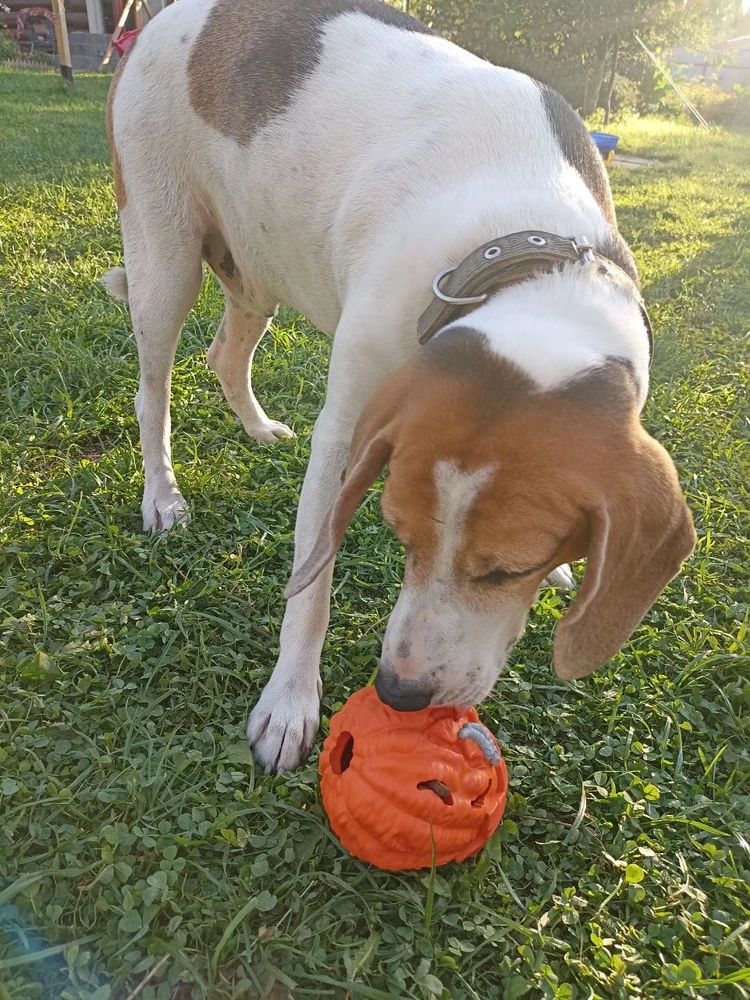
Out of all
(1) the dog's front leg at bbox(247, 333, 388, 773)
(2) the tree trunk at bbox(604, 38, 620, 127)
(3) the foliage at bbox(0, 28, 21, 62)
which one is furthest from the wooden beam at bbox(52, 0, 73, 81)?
(1) the dog's front leg at bbox(247, 333, 388, 773)

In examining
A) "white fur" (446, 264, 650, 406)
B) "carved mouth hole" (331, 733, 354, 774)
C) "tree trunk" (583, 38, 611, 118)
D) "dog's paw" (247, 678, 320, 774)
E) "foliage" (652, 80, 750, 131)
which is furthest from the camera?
"foliage" (652, 80, 750, 131)

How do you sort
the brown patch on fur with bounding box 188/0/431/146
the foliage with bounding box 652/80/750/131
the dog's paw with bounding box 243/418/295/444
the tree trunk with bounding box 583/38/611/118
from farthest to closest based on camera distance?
the foliage with bounding box 652/80/750/131
the tree trunk with bounding box 583/38/611/118
the dog's paw with bounding box 243/418/295/444
the brown patch on fur with bounding box 188/0/431/146

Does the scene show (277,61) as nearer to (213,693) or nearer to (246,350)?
(246,350)

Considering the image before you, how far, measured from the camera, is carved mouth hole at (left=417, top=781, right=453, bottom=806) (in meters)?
2.20

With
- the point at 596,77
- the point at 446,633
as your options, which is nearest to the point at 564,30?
the point at 596,77

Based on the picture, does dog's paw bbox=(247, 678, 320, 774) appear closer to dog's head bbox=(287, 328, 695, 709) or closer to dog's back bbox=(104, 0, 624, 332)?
dog's head bbox=(287, 328, 695, 709)

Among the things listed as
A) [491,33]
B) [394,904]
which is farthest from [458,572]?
[491,33]

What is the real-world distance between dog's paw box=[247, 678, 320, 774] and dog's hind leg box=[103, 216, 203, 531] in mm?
1176

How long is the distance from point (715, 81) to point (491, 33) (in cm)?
2490

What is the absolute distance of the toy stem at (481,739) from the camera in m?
2.32

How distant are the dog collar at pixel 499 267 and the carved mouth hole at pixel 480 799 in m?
1.31

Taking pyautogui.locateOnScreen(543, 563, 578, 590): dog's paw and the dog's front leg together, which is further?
pyautogui.locateOnScreen(543, 563, 578, 590): dog's paw

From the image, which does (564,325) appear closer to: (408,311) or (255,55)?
(408,311)

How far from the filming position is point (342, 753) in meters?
2.44
